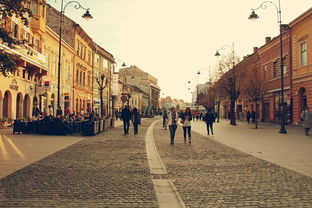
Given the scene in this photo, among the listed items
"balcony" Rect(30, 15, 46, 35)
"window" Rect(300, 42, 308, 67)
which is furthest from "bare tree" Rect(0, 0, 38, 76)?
"window" Rect(300, 42, 308, 67)

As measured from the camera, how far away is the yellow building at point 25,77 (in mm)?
23172

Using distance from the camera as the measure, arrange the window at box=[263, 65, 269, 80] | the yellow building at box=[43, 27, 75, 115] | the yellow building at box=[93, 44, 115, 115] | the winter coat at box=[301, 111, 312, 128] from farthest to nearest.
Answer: the yellow building at box=[93, 44, 115, 115]
the window at box=[263, 65, 269, 80]
the yellow building at box=[43, 27, 75, 115]
the winter coat at box=[301, 111, 312, 128]

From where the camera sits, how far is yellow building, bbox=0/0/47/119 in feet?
76.0

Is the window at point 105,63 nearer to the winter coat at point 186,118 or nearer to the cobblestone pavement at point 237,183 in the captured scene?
the winter coat at point 186,118

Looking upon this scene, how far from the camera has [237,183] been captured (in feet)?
21.1

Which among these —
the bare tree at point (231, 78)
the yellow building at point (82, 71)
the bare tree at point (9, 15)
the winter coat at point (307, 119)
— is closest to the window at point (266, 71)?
the bare tree at point (231, 78)

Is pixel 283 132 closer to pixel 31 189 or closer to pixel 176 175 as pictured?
pixel 176 175

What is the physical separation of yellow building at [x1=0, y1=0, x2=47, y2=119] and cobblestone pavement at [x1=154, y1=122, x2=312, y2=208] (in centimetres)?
1719

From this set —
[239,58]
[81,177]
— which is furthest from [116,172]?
[239,58]

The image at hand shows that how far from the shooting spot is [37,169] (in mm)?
7824

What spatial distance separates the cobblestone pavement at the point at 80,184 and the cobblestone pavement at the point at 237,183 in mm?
793

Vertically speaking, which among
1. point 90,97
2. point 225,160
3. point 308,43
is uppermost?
point 308,43

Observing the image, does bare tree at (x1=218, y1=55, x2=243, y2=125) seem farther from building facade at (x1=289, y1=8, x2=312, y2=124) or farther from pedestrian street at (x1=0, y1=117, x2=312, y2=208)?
pedestrian street at (x1=0, y1=117, x2=312, y2=208)

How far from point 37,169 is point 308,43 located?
1078 inches
